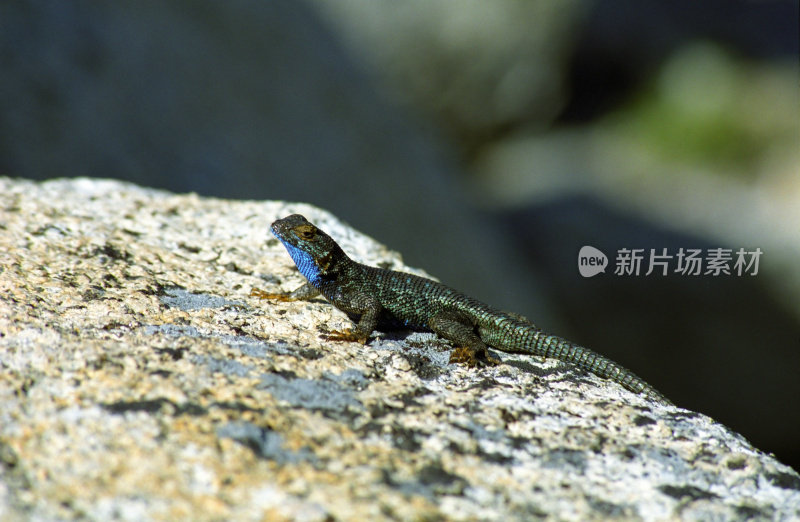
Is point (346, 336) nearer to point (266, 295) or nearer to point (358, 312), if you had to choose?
A: point (358, 312)

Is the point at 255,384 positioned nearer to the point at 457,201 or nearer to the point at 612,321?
the point at 457,201

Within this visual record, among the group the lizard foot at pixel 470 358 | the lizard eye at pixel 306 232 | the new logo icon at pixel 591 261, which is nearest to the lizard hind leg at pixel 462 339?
the lizard foot at pixel 470 358

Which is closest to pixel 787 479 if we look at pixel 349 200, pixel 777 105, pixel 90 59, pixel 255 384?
pixel 255 384

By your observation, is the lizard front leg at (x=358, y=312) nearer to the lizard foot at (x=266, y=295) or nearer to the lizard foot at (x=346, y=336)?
the lizard foot at (x=346, y=336)

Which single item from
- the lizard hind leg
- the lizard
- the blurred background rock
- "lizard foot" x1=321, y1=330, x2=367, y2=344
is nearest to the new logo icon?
the blurred background rock

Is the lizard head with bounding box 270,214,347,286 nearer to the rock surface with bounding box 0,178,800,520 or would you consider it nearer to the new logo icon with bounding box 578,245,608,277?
the rock surface with bounding box 0,178,800,520

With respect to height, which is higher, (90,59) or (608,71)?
(608,71)
